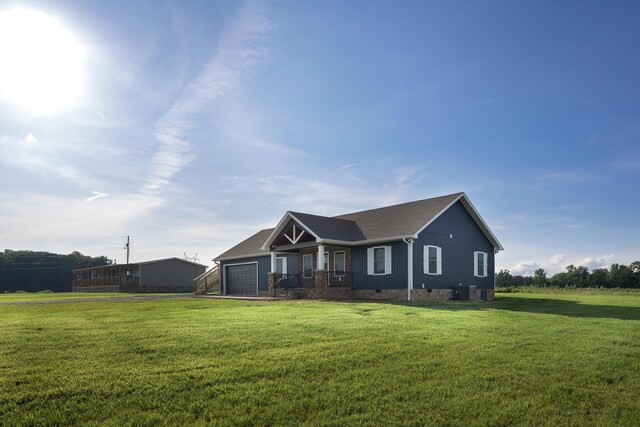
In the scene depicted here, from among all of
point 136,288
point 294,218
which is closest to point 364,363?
point 294,218

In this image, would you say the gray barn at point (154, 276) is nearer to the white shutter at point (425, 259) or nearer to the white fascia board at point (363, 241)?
the white fascia board at point (363, 241)

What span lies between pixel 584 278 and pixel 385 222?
5086 cm

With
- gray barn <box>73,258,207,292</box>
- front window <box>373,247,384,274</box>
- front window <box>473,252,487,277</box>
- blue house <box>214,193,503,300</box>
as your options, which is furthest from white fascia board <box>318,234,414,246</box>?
gray barn <box>73,258,207,292</box>

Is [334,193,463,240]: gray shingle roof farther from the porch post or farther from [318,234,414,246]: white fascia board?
the porch post

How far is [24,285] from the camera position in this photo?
75625 millimetres

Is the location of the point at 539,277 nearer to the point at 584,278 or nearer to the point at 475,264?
the point at 584,278

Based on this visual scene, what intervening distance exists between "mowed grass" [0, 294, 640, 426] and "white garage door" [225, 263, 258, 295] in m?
21.6

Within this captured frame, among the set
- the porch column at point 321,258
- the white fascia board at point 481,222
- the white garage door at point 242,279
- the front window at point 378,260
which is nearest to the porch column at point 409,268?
the front window at point 378,260

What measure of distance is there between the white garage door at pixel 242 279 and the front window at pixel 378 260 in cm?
1029

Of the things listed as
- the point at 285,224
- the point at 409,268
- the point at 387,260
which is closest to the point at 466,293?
the point at 409,268

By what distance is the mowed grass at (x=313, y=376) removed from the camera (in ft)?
17.0

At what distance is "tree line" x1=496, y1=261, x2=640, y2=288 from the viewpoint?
2314 inches

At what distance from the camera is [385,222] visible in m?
25.3

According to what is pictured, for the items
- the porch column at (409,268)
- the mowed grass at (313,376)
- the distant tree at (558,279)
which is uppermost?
the porch column at (409,268)
